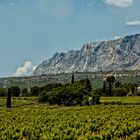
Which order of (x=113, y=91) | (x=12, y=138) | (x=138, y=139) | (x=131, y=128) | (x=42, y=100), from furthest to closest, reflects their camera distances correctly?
(x=113, y=91)
(x=42, y=100)
(x=131, y=128)
(x=12, y=138)
(x=138, y=139)

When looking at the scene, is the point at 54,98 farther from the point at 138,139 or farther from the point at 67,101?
the point at 138,139

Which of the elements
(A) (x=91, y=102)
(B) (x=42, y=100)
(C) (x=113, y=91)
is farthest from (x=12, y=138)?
(C) (x=113, y=91)

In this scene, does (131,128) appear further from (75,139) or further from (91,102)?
(91,102)

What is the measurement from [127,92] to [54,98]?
60.6m

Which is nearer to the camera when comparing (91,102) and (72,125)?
(72,125)

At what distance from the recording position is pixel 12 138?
159 ft

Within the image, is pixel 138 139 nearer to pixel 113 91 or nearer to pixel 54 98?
pixel 54 98

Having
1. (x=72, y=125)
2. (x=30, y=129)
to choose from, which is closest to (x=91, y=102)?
(x=72, y=125)

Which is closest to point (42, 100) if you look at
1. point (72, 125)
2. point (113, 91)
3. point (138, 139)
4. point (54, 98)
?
point (54, 98)

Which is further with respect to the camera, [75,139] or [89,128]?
[89,128]

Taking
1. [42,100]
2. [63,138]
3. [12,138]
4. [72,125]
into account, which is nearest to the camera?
[63,138]

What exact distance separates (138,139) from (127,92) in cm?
15182

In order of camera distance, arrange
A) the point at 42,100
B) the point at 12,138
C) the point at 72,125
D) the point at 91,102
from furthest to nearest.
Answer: the point at 42,100
the point at 91,102
the point at 72,125
the point at 12,138

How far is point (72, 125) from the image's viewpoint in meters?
62.2
